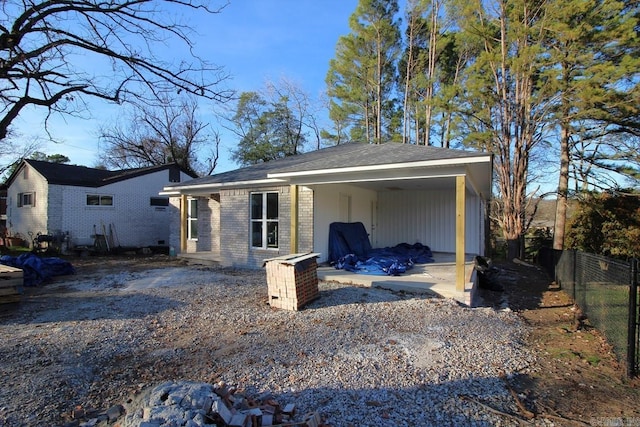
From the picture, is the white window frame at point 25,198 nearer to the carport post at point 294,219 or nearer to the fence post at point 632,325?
the carport post at point 294,219

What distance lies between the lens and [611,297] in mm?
5305

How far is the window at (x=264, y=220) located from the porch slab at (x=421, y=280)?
6.13 ft

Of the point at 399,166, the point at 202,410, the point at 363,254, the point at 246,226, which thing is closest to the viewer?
the point at 202,410

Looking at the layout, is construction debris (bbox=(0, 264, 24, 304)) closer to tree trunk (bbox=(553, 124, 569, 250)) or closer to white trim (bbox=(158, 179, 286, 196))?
white trim (bbox=(158, 179, 286, 196))

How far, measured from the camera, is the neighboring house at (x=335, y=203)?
26.1 ft

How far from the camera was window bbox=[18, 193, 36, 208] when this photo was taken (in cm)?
1761

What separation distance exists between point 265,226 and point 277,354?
22.0ft

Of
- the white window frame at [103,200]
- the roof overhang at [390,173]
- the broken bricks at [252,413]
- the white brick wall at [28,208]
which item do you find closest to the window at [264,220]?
the roof overhang at [390,173]

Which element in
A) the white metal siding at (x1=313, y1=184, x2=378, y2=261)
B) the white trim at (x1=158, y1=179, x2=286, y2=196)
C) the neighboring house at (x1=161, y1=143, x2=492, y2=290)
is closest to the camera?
the neighboring house at (x1=161, y1=143, x2=492, y2=290)

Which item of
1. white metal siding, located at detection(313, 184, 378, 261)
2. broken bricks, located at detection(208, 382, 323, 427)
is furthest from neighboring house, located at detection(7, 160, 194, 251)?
broken bricks, located at detection(208, 382, 323, 427)

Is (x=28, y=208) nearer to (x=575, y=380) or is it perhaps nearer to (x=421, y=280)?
(x=421, y=280)

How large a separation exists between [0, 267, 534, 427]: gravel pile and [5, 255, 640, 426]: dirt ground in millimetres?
220

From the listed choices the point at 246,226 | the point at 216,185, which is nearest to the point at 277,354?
the point at 246,226

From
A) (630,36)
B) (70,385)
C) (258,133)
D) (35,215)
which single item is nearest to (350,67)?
(258,133)
